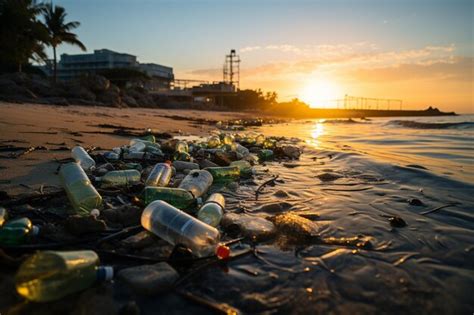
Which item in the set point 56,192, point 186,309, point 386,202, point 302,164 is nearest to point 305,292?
point 186,309

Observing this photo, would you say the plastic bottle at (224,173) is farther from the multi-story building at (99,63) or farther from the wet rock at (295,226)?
the multi-story building at (99,63)

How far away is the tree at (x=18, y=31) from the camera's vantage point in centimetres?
2289

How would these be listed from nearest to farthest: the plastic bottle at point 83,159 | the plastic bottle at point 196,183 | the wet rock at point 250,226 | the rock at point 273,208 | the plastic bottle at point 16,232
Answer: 1. the plastic bottle at point 16,232
2. the wet rock at point 250,226
3. the rock at point 273,208
4. the plastic bottle at point 196,183
5. the plastic bottle at point 83,159

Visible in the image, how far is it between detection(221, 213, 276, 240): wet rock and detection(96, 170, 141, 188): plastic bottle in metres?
1.25

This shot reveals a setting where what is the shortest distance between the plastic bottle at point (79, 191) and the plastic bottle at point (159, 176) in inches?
22.5

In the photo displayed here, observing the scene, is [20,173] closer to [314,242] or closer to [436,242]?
[314,242]

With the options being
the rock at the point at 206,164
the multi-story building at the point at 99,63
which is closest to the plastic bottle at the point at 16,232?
the rock at the point at 206,164

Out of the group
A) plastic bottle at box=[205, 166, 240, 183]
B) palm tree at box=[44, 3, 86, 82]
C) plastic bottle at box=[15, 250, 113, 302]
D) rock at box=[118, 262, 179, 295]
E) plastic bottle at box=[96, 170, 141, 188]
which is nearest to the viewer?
plastic bottle at box=[15, 250, 113, 302]

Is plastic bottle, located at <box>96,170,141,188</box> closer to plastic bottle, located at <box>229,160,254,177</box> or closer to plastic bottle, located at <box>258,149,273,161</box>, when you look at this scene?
plastic bottle, located at <box>229,160,254,177</box>

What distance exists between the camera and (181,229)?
5.78 ft

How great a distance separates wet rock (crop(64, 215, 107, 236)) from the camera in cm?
178

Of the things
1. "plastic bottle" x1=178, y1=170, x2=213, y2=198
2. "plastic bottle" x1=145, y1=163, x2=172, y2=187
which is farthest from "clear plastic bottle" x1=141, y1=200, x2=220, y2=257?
"plastic bottle" x1=145, y1=163, x2=172, y2=187

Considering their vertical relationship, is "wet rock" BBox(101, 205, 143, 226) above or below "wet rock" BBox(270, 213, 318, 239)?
above

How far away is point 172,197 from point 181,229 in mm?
655
